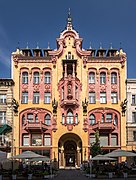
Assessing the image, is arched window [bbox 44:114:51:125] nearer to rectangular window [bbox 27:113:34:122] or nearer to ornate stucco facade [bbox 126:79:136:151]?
rectangular window [bbox 27:113:34:122]

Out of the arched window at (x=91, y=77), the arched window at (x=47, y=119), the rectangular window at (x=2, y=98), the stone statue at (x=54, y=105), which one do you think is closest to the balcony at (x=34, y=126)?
the arched window at (x=47, y=119)

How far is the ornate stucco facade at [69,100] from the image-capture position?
6116 cm

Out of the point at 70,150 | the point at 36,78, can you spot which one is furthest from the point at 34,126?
the point at 36,78

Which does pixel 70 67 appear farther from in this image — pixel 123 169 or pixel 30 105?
pixel 123 169

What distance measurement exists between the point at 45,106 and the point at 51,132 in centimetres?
493

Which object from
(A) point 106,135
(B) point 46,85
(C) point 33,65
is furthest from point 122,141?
(C) point 33,65

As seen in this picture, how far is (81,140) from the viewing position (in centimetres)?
6138

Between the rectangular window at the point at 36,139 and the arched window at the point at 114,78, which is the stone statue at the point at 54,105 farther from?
the arched window at the point at 114,78

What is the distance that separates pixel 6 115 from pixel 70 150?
13.7 metres

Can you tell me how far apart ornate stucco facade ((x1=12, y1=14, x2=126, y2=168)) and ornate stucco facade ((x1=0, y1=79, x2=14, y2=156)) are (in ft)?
3.48

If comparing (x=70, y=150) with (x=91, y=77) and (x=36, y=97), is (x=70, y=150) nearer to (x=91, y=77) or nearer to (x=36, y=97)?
(x=36, y=97)

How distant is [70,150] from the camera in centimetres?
6384

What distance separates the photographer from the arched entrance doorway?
204 ft

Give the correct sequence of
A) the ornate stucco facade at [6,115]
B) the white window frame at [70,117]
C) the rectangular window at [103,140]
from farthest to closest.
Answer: the white window frame at [70,117]
the rectangular window at [103,140]
the ornate stucco facade at [6,115]
